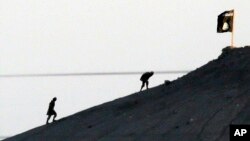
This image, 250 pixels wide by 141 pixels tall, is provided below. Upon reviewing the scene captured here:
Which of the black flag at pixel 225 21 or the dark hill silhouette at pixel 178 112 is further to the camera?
the black flag at pixel 225 21

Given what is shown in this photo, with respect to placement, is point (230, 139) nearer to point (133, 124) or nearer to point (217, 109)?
point (217, 109)

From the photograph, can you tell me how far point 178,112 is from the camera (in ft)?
67.9

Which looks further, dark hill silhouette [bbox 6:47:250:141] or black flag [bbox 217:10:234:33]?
black flag [bbox 217:10:234:33]

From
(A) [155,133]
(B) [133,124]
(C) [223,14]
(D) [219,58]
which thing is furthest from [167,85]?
(A) [155,133]

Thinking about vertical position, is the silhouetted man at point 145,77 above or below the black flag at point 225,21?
below

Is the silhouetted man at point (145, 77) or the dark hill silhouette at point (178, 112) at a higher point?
the silhouetted man at point (145, 77)

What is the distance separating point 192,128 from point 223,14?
15043mm

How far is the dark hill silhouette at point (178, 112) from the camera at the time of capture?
18.0 m

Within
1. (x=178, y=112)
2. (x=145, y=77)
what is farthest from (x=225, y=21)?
(x=178, y=112)

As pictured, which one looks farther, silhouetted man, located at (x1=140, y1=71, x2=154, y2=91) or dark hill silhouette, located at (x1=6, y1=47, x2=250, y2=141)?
silhouetted man, located at (x1=140, y1=71, x2=154, y2=91)

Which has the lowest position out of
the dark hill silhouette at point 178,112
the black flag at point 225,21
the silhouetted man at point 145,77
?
the dark hill silhouette at point 178,112

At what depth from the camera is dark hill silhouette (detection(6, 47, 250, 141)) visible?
17953 millimetres

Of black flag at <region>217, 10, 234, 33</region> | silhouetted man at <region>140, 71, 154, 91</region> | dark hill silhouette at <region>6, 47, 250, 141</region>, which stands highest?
black flag at <region>217, 10, 234, 33</region>

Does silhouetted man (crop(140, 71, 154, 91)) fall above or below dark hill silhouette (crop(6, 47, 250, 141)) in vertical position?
above
